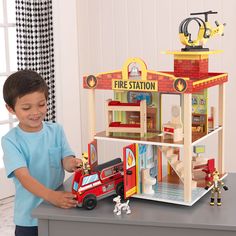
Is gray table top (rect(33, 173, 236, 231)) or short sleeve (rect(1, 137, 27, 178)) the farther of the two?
short sleeve (rect(1, 137, 27, 178))

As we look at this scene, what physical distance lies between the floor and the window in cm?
28

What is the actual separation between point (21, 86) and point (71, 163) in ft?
1.08

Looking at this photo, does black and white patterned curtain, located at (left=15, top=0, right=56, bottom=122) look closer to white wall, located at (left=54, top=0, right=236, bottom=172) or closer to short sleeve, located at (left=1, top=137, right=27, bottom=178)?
white wall, located at (left=54, top=0, right=236, bottom=172)

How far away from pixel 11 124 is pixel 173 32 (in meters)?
1.33

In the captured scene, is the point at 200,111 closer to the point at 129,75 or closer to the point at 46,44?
the point at 129,75

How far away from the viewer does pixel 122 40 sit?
3.74 m

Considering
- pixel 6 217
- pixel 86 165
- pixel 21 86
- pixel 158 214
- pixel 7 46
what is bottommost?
pixel 6 217

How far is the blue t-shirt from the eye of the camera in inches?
69.4

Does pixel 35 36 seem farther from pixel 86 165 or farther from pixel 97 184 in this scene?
pixel 97 184

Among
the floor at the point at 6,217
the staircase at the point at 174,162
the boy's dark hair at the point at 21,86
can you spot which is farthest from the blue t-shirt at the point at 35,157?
the floor at the point at 6,217

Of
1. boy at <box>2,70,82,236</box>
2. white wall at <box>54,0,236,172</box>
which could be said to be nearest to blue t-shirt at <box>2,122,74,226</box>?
boy at <box>2,70,82,236</box>

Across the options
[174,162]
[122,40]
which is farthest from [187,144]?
[122,40]

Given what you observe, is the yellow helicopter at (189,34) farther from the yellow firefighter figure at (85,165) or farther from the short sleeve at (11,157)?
the short sleeve at (11,157)

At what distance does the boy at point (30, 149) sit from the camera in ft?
5.55
